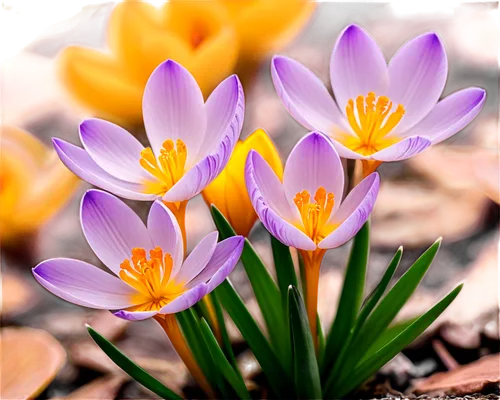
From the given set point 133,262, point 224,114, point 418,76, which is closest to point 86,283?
point 133,262

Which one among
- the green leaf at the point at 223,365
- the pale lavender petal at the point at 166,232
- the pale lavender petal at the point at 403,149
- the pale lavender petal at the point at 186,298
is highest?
the pale lavender petal at the point at 403,149

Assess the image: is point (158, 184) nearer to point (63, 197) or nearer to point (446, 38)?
point (63, 197)

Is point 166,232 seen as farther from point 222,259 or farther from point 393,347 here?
point 393,347

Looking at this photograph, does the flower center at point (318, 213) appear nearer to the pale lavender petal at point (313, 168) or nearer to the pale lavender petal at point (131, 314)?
the pale lavender petal at point (313, 168)

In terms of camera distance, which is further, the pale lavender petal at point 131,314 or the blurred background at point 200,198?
the blurred background at point 200,198

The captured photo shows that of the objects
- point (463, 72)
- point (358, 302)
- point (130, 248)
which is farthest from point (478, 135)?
point (130, 248)

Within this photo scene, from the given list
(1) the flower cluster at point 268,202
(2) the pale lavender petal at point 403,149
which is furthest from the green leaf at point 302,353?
(2) the pale lavender petal at point 403,149
